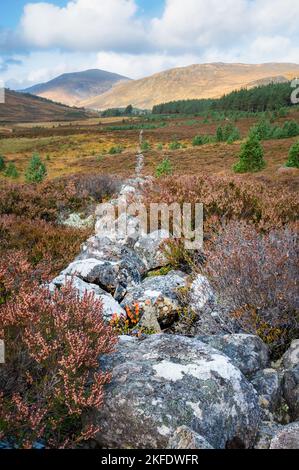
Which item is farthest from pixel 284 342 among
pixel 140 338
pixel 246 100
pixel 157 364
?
pixel 246 100

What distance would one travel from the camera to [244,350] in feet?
11.7

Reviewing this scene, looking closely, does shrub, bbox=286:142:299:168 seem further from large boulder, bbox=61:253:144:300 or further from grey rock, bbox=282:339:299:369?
grey rock, bbox=282:339:299:369

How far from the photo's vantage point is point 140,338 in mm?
3988

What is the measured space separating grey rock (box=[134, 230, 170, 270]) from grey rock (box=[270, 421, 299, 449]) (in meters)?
4.00

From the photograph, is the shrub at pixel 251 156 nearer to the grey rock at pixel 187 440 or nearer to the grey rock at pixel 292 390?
the grey rock at pixel 292 390

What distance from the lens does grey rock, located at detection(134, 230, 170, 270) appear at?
6.59 meters

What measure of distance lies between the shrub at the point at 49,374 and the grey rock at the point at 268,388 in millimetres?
1213

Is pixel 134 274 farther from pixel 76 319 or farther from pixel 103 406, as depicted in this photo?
pixel 103 406

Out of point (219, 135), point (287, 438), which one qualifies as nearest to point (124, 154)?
point (219, 135)

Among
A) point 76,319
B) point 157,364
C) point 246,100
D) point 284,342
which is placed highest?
point 246,100

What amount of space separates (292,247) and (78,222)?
6.52 meters

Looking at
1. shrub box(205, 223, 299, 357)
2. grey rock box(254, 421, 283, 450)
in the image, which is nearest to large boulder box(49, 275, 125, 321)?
shrub box(205, 223, 299, 357)

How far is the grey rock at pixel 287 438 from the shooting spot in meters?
2.50
